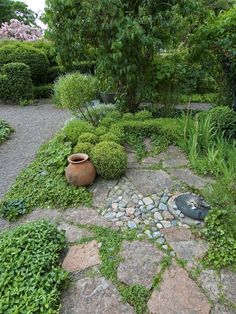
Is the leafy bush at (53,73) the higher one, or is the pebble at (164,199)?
the leafy bush at (53,73)

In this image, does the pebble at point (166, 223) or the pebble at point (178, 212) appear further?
the pebble at point (178, 212)

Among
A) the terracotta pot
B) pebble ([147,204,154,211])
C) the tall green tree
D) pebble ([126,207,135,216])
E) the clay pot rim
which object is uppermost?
the tall green tree

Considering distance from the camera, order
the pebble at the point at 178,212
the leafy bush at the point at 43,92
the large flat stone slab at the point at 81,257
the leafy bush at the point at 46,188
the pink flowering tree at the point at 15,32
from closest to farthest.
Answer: the large flat stone slab at the point at 81,257, the pebble at the point at 178,212, the leafy bush at the point at 46,188, the leafy bush at the point at 43,92, the pink flowering tree at the point at 15,32

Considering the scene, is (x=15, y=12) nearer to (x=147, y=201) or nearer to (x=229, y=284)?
(x=147, y=201)

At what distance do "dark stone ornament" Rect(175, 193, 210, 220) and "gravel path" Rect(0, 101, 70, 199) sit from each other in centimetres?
194

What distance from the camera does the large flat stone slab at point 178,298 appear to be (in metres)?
1.74

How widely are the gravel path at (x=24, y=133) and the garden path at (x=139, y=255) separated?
115 centimetres

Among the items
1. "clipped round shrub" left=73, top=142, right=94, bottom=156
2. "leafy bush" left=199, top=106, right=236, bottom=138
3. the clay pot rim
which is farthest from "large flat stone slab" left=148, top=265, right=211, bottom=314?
"leafy bush" left=199, top=106, right=236, bottom=138

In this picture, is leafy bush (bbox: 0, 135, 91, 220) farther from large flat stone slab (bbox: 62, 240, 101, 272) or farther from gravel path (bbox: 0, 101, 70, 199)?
Result: large flat stone slab (bbox: 62, 240, 101, 272)

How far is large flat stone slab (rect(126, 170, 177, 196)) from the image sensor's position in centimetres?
298

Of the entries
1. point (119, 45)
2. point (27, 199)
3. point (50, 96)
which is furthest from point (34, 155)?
point (50, 96)

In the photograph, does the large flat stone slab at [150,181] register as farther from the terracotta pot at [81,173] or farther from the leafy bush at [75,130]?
the leafy bush at [75,130]

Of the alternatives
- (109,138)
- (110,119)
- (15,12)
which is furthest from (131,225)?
(15,12)

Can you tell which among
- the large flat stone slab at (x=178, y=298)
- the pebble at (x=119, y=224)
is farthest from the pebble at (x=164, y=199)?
the large flat stone slab at (x=178, y=298)
